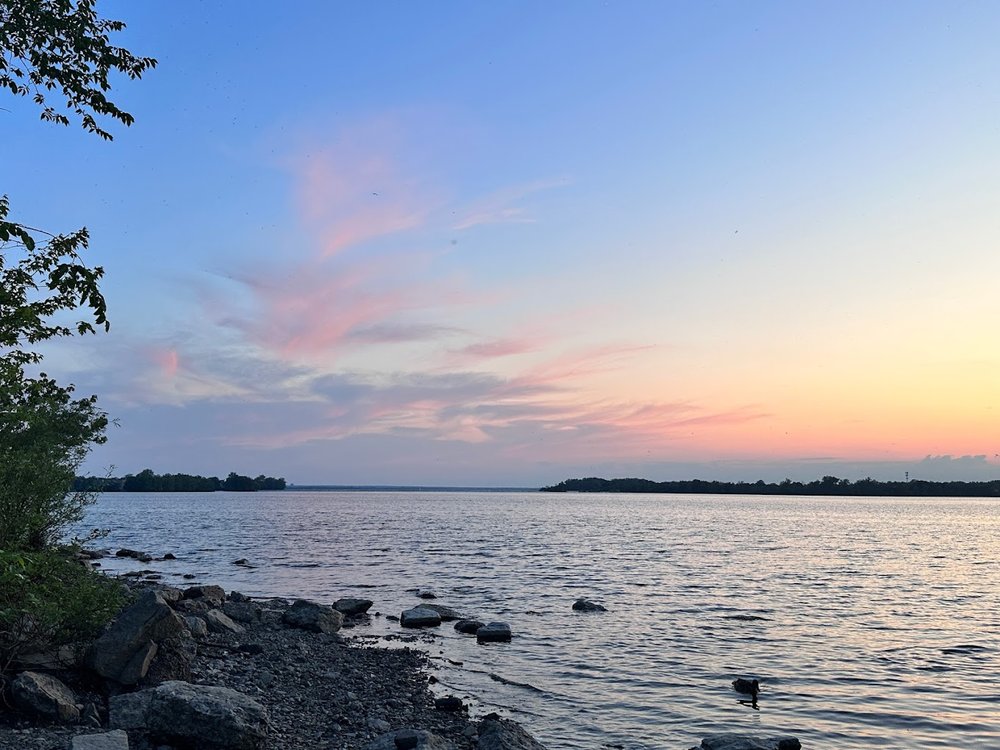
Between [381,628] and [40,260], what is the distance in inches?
778

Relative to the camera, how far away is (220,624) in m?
23.3

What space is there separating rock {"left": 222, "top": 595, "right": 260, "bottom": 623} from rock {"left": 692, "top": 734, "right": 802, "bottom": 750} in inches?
701

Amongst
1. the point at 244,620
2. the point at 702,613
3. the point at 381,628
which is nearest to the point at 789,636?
the point at 702,613

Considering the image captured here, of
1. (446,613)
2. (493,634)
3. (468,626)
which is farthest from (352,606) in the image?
(493,634)

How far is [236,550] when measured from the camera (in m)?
64.5

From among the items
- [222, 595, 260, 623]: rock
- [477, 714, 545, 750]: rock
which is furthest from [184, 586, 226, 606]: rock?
[477, 714, 545, 750]: rock

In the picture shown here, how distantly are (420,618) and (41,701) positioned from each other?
58.4 feet

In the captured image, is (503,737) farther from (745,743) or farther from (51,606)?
(51,606)

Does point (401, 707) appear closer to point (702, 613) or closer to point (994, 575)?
point (702, 613)

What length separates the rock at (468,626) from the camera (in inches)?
1099

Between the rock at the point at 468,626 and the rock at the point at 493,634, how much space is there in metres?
0.54

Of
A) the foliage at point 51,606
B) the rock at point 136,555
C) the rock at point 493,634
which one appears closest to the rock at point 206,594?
the rock at point 493,634

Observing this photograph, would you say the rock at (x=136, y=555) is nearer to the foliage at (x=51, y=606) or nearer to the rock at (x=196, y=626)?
the rock at (x=196, y=626)

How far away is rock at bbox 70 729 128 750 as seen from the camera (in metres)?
10.7
